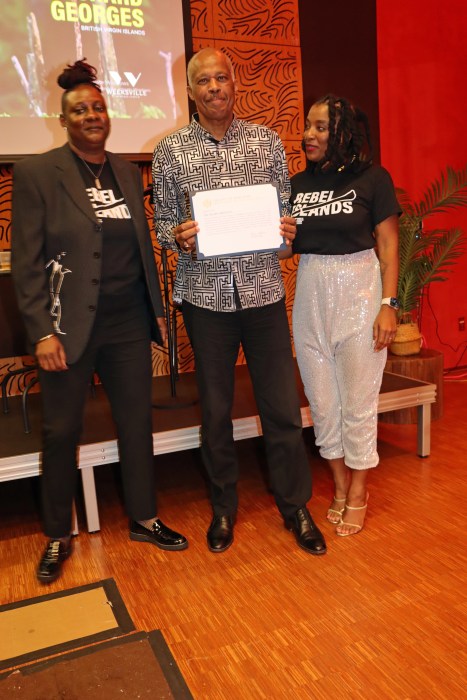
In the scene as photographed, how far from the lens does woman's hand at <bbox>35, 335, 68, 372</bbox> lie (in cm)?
194

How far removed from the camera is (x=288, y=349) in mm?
2158

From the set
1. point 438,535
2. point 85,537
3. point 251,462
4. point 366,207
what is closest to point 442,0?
point 366,207

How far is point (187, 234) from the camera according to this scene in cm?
193

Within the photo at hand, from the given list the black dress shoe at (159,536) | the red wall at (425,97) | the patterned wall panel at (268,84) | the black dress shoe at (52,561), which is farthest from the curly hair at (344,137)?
the red wall at (425,97)

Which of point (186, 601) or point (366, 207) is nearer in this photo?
point (186, 601)

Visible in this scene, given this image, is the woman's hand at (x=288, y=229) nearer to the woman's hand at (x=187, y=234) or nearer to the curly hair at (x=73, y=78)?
the woman's hand at (x=187, y=234)

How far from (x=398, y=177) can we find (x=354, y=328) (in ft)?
9.11

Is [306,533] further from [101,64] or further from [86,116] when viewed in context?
[101,64]

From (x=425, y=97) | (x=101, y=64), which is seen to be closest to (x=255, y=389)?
(x=101, y=64)

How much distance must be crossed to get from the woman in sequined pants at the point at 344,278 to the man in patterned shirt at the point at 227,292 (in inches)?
4.4

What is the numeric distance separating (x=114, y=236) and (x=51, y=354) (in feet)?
1.39

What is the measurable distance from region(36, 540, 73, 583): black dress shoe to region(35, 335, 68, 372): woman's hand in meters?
0.66

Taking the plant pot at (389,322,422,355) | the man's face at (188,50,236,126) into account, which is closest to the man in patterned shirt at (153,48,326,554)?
the man's face at (188,50,236,126)

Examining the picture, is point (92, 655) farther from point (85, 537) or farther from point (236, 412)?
point (236, 412)
